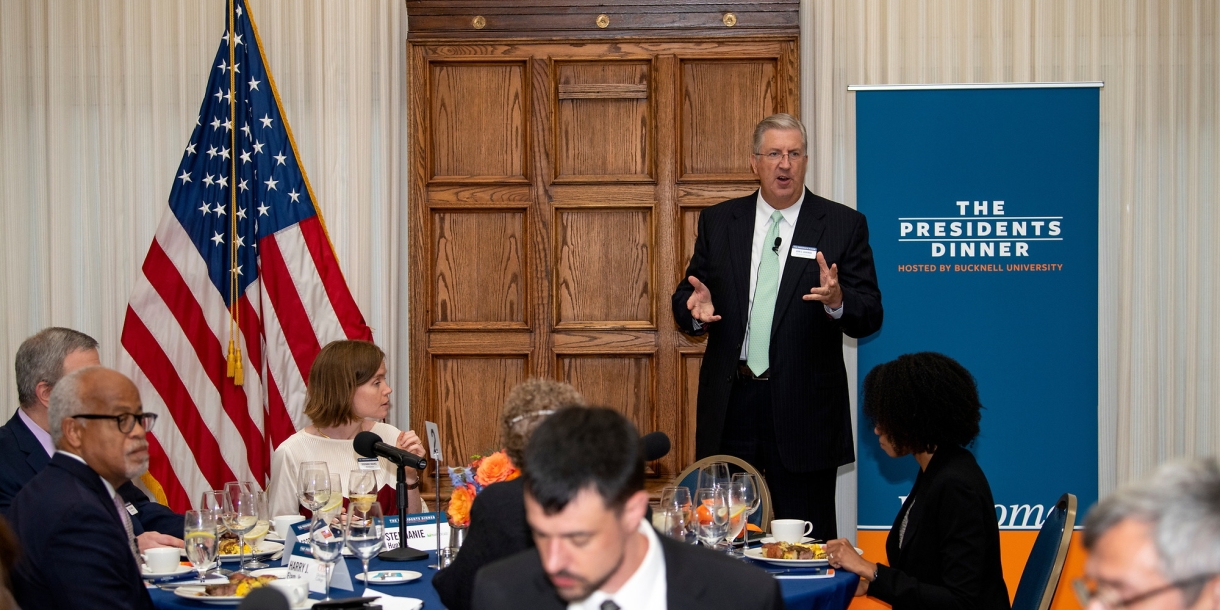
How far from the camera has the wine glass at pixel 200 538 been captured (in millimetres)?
2877

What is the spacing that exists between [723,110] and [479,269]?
1.41 meters

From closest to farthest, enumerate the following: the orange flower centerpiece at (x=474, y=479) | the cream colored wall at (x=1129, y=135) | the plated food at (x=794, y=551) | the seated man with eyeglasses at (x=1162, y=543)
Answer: the seated man with eyeglasses at (x=1162, y=543) < the orange flower centerpiece at (x=474, y=479) < the plated food at (x=794, y=551) < the cream colored wall at (x=1129, y=135)

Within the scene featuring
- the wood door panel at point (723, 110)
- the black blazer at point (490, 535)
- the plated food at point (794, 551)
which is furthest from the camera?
the wood door panel at point (723, 110)

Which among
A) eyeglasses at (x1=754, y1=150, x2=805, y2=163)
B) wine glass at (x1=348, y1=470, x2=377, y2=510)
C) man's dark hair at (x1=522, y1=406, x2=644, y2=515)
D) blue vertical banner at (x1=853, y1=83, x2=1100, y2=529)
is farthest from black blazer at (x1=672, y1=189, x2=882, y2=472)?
man's dark hair at (x1=522, y1=406, x2=644, y2=515)

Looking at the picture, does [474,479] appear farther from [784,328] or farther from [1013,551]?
[1013,551]

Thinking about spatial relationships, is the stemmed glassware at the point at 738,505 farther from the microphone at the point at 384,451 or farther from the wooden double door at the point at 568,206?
the wooden double door at the point at 568,206

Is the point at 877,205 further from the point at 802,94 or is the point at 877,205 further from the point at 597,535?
the point at 597,535

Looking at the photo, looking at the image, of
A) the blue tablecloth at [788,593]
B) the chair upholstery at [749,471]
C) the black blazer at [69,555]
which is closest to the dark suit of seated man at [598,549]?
the blue tablecloth at [788,593]

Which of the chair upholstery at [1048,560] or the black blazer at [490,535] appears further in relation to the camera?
the chair upholstery at [1048,560]

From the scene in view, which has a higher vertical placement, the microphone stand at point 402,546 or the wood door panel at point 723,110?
the wood door panel at point 723,110

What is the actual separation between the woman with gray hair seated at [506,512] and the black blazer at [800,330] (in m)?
1.95

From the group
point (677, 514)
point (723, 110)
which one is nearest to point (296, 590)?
Result: point (677, 514)

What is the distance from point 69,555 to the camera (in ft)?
7.97

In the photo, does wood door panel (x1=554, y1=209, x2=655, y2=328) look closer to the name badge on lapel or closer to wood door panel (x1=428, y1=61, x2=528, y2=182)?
wood door panel (x1=428, y1=61, x2=528, y2=182)
